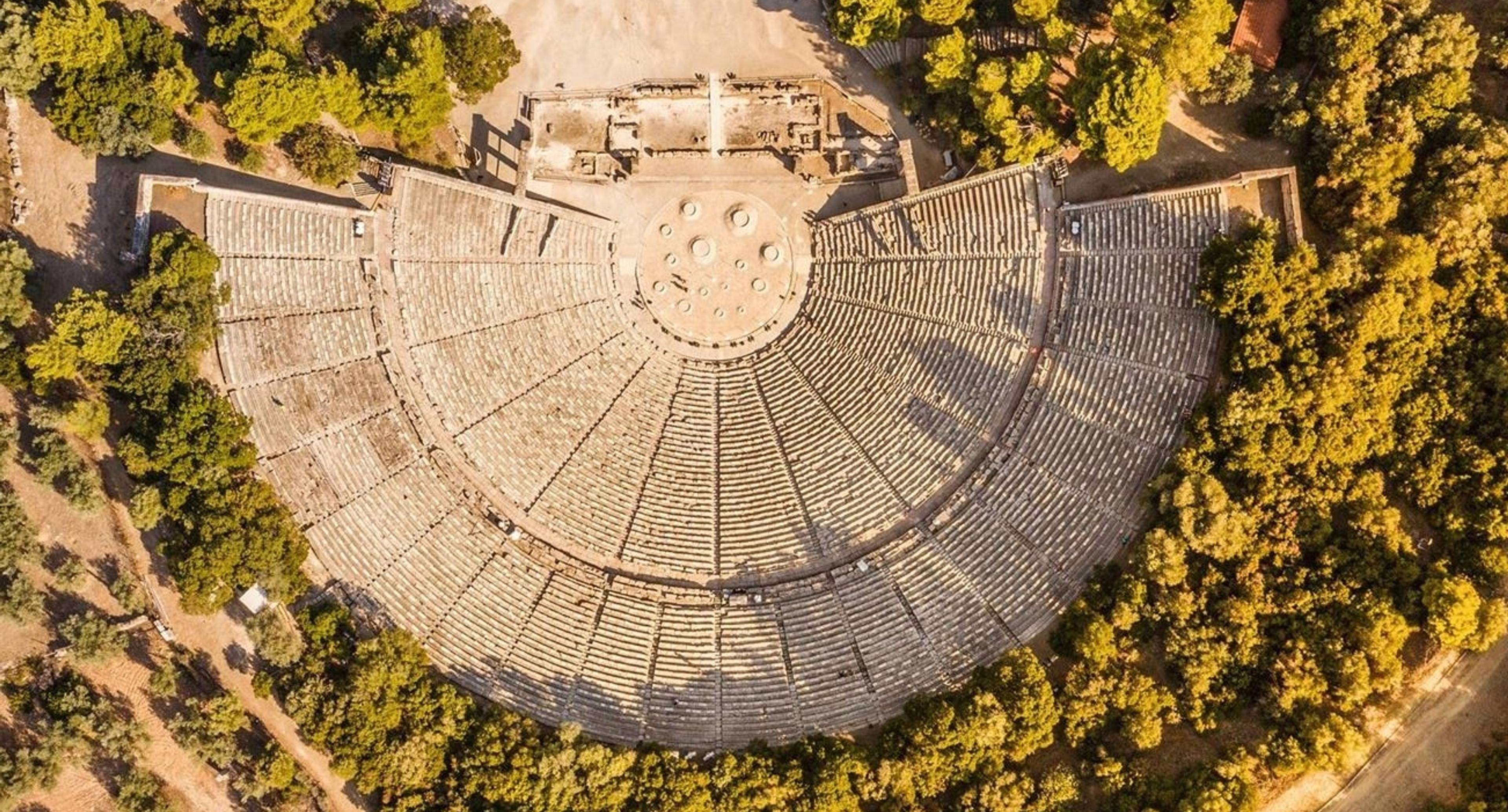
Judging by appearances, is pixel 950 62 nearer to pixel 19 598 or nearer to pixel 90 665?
pixel 90 665

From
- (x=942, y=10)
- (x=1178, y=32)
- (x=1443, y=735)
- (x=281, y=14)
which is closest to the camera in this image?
(x=1443, y=735)

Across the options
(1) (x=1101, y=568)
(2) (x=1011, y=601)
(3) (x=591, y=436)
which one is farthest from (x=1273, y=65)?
(3) (x=591, y=436)

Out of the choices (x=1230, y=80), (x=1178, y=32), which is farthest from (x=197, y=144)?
(x=1230, y=80)

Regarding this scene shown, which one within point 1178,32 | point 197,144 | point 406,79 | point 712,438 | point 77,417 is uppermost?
point 1178,32

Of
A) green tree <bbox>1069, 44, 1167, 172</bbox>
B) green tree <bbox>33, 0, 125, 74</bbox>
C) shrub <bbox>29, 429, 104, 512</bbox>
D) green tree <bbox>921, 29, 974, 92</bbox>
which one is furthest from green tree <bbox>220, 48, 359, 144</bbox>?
green tree <bbox>1069, 44, 1167, 172</bbox>

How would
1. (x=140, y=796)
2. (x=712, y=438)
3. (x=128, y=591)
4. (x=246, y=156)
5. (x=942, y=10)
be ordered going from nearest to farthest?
(x=140, y=796)
(x=128, y=591)
(x=942, y=10)
(x=246, y=156)
(x=712, y=438)

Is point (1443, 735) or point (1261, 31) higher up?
point (1261, 31)

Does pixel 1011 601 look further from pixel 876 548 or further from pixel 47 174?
pixel 47 174

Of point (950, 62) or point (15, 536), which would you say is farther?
point (15, 536)
